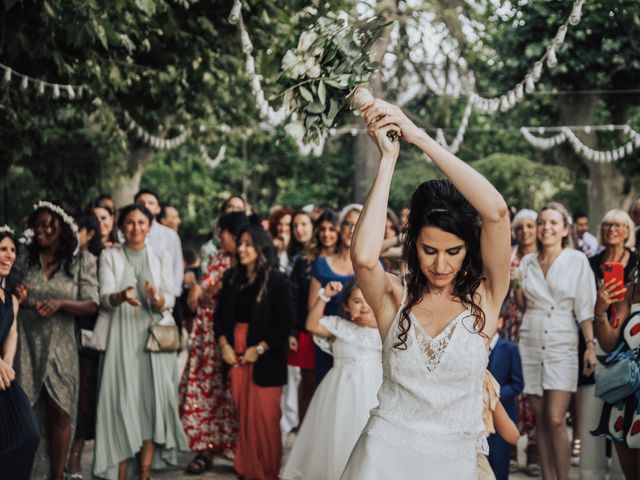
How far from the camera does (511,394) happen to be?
24.0ft

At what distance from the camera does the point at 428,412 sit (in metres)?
3.88

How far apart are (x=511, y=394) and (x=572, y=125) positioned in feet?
45.6

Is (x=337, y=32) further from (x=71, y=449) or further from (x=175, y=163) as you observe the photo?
(x=175, y=163)

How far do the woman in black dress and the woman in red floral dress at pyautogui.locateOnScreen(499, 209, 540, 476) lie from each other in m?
4.21

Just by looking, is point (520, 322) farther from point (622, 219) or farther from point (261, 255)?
point (261, 255)

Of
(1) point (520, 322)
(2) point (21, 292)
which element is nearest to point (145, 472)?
(2) point (21, 292)

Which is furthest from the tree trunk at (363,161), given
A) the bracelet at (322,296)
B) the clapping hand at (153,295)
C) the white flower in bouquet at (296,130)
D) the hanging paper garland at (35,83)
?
the white flower in bouquet at (296,130)

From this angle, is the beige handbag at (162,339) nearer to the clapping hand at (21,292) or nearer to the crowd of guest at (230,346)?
the crowd of guest at (230,346)

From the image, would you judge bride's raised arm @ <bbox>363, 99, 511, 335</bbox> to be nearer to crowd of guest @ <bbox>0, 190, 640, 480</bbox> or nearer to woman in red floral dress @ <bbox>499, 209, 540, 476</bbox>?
crowd of guest @ <bbox>0, 190, 640, 480</bbox>

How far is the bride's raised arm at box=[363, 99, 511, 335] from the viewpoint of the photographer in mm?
3623

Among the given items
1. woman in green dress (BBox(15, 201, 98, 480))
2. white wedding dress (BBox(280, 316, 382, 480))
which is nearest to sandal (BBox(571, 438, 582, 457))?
white wedding dress (BBox(280, 316, 382, 480))

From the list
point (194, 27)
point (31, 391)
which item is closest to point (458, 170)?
point (31, 391)

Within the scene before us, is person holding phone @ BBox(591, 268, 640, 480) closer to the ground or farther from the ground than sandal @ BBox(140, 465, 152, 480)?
farther from the ground

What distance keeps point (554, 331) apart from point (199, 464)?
10.6 feet
